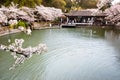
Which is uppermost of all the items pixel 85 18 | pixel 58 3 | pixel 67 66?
pixel 58 3

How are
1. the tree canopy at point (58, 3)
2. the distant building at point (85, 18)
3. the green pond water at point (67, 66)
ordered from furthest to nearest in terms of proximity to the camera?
the distant building at point (85, 18), the tree canopy at point (58, 3), the green pond water at point (67, 66)

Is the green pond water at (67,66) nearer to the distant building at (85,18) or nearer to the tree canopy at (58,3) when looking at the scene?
the tree canopy at (58,3)

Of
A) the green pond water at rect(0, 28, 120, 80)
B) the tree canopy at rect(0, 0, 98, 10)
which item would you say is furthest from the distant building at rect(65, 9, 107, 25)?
the green pond water at rect(0, 28, 120, 80)

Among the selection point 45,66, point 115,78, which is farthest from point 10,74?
point 115,78

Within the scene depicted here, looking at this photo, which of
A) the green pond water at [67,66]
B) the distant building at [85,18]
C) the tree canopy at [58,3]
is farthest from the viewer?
the distant building at [85,18]

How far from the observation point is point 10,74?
10906 mm

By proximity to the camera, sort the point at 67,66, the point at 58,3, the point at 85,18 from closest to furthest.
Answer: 1. the point at 67,66
2. the point at 85,18
3. the point at 58,3

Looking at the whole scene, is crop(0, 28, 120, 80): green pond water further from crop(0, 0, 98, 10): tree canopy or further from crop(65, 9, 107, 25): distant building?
crop(65, 9, 107, 25): distant building

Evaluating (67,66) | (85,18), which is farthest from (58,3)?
(67,66)

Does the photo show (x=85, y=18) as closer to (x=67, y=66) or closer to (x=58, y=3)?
(x=58, y=3)

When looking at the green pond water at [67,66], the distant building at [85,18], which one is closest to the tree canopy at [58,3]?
the distant building at [85,18]

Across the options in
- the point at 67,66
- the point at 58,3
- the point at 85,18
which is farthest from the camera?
the point at 58,3

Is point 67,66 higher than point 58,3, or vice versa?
point 58,3

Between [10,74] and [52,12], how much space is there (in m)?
31.1
